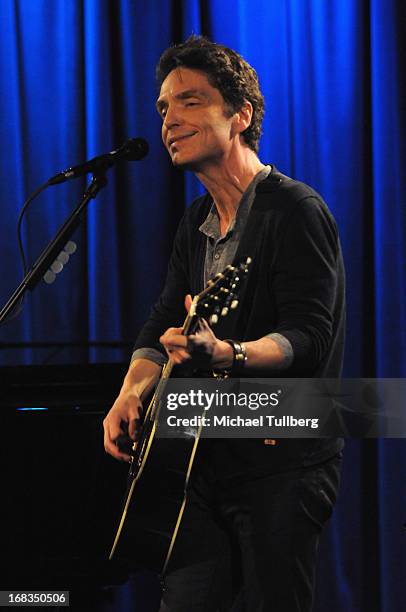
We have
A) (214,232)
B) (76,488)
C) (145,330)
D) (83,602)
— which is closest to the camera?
(214,232)

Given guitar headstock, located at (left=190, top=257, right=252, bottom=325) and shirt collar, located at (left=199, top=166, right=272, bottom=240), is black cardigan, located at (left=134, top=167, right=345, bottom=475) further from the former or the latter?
guitar headstock, located at (left=190, top=257, right=252, bottom=325)

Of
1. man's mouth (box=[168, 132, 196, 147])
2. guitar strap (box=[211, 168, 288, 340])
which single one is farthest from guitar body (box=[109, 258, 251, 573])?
man's mouth (box=[168, 132, 196, 147])

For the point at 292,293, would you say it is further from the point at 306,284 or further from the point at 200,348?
the point at 200,348

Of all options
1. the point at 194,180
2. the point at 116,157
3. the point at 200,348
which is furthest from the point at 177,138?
the point at 194,180

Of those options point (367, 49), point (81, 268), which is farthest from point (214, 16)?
point (81, 268)

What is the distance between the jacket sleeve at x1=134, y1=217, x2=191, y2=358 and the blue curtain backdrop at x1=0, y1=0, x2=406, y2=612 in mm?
1159

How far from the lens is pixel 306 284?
151cm

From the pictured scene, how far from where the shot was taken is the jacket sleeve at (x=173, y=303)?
1.88 metres

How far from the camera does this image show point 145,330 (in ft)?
6.26

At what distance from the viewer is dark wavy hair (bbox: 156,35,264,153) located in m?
1.78

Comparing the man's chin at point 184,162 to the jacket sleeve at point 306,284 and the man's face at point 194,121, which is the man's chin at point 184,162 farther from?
the jacket sleeve at point 306,284

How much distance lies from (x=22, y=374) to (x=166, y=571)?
1076 mm

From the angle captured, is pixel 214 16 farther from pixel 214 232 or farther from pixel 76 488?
pixel 76 488

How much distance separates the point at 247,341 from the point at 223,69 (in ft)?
2.07
